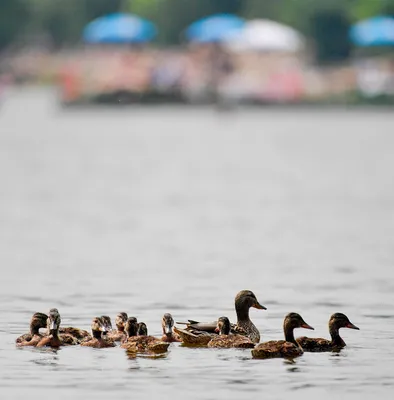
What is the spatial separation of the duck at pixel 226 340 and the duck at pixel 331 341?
1.35 ft

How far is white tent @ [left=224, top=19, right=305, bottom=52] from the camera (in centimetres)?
7275

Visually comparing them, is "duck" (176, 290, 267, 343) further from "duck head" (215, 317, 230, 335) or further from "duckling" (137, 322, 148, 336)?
"duckling" (137, 322, 148, 336)

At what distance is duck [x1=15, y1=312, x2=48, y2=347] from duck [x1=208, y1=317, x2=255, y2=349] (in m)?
1.37

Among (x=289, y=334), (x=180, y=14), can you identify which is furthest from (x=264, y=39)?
(x=289, y=334)

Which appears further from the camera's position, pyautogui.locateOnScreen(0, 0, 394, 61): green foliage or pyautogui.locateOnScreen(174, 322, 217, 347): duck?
pyautogui.locateOnScreen(0, 0, 394, 61): green foliage

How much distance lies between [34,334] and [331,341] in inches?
92.5

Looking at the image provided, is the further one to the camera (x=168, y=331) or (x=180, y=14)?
(x=180, y=14)

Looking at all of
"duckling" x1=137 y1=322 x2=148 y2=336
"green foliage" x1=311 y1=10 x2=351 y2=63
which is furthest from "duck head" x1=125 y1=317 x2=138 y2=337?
"green foliage" x1=311 y1=10 x2=351 y2=63

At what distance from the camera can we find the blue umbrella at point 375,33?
249ft

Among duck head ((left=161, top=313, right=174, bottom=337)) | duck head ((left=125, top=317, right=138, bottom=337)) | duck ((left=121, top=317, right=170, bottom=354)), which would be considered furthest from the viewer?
duck head ((left=161, top=313, right=174, bottom=337))

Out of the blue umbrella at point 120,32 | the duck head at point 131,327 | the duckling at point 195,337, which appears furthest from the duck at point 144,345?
the blue umbrella at point 120,32

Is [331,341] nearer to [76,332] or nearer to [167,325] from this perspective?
[167,325]

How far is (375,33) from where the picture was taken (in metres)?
76.8

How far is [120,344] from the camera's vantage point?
Result: 1537 cm
